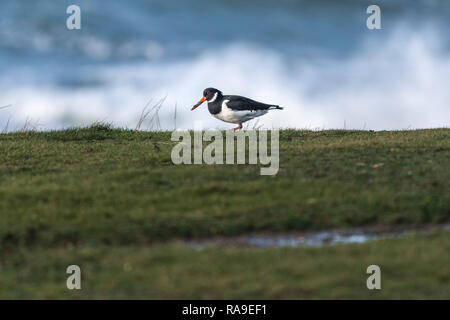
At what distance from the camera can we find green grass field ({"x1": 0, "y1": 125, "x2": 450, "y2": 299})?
9969 millimetres

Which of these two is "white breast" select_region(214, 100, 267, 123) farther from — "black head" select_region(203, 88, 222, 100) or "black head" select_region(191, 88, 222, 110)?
"black head" select_region(203, 88, 222, 100)

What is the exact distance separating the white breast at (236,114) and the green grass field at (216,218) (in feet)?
9.80

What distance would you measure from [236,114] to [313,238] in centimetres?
1110

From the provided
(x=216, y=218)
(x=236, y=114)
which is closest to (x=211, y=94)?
(x=236, y=114)

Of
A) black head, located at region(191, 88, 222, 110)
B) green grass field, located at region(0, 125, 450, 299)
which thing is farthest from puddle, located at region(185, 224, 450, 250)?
black head, located at region(191, 88, 222, 110)

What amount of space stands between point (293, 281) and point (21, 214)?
5754mm

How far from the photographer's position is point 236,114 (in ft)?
74.7

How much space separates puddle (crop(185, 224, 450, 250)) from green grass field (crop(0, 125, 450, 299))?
27 centimetres

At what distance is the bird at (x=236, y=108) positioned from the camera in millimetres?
22703

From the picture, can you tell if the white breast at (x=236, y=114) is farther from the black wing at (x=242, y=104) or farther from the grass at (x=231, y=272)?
the grass at (x=231, y=272)

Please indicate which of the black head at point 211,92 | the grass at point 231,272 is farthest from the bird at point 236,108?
the grass at point 231,272

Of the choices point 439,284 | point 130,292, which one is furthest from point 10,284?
point 439,284

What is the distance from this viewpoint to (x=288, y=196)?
1394 cm

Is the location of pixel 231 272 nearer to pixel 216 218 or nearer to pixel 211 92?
pixel 216 218
